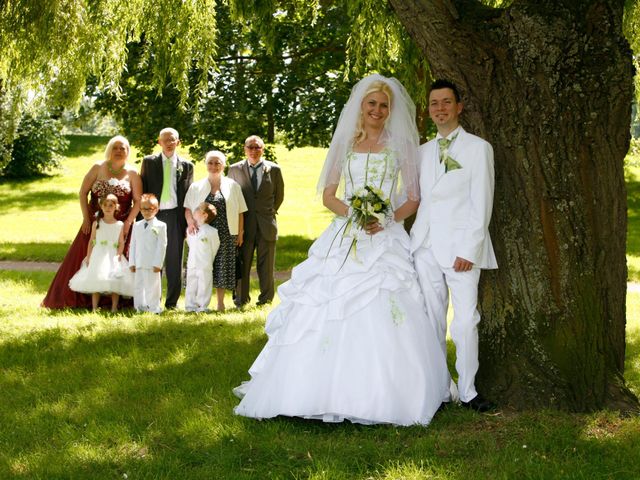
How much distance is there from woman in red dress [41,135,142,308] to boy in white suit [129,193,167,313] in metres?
0.28

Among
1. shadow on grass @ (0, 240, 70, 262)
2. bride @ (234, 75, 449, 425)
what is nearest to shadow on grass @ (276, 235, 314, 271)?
shadow on grass @ (0, 240, 70, 262)

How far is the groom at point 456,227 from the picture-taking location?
513cm

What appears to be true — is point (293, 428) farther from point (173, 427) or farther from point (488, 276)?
point (488, 276)

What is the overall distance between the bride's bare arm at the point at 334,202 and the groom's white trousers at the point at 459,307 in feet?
1.88

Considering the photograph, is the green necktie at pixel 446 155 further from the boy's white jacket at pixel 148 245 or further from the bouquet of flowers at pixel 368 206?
the boy's white jacket at pixel 148 245

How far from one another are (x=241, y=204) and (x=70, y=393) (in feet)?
12.3

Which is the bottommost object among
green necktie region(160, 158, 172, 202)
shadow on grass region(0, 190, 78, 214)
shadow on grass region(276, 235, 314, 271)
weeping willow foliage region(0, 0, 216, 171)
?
shadow on grass region(276, 235, 314, 271)

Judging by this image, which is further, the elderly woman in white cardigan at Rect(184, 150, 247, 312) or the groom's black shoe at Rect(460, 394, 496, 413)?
the elderly woman in white cardigan at Rect(184, 150, 247, 312)

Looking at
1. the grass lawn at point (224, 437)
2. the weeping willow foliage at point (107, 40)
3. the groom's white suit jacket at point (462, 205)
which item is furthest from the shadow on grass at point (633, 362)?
the weeping willow foliage at point (107, 40)

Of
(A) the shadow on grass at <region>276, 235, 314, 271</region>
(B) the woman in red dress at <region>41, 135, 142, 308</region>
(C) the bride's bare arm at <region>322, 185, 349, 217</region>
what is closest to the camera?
(C) the bride's bare arm at <region>322, 185, 349, 217</region>

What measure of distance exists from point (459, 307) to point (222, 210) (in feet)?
15.1

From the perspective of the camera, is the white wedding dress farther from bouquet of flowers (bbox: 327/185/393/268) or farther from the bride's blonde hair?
the bride's blonde hair

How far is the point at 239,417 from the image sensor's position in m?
5.26

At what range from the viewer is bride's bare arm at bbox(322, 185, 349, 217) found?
18.4 ft
